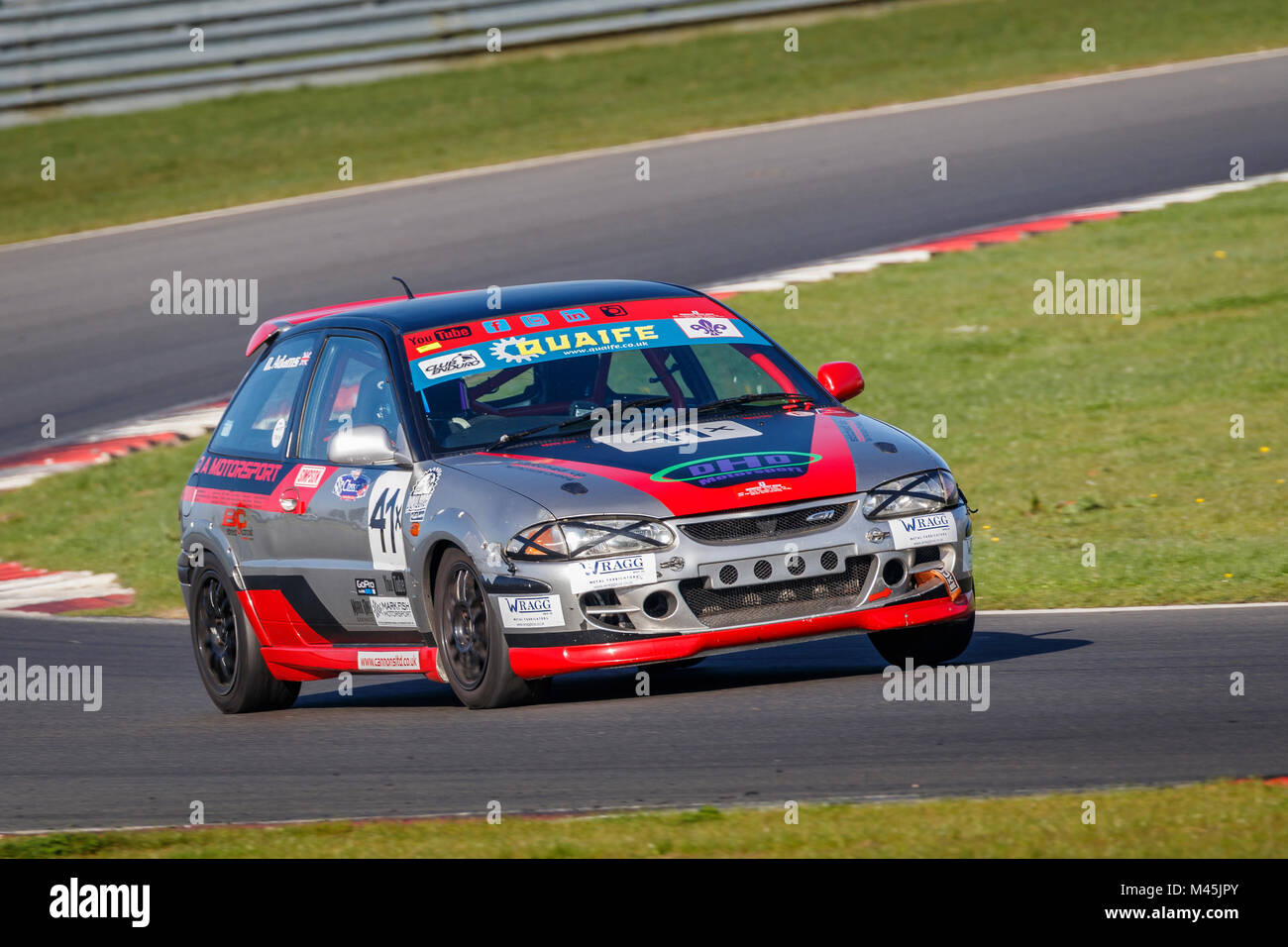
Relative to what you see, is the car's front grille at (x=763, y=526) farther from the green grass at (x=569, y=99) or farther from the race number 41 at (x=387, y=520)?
the green grass at (x=569, y=99)

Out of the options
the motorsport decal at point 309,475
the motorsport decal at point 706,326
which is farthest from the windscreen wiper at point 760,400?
the motorsport decal at point 309,475

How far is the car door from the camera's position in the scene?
8.34m

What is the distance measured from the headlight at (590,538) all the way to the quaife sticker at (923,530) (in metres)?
0.87

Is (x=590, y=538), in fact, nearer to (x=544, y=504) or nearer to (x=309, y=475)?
(x=544, y=504)

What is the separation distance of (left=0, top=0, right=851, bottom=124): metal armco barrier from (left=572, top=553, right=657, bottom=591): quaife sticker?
2098 cm

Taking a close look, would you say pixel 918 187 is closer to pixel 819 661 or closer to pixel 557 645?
pixel 819 661

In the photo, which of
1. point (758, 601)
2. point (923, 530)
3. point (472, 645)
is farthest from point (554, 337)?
point (923, 530)

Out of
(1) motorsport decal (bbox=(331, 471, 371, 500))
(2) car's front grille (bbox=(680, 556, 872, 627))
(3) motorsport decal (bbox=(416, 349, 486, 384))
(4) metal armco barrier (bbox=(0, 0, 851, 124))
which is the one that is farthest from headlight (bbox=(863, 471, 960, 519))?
(4) metal armco barrier (bbox=(0, 0, 851, 124))

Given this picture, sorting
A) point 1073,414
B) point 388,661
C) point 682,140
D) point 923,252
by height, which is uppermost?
point 682,140

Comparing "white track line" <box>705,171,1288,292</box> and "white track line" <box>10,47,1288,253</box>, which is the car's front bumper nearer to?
"white track line" <box>705,171,1288,292</box>

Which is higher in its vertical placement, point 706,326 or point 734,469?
point 706,326

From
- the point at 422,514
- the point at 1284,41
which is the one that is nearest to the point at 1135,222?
the point at 1284,41

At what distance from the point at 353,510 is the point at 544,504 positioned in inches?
48.5

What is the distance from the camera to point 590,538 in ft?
24.8
